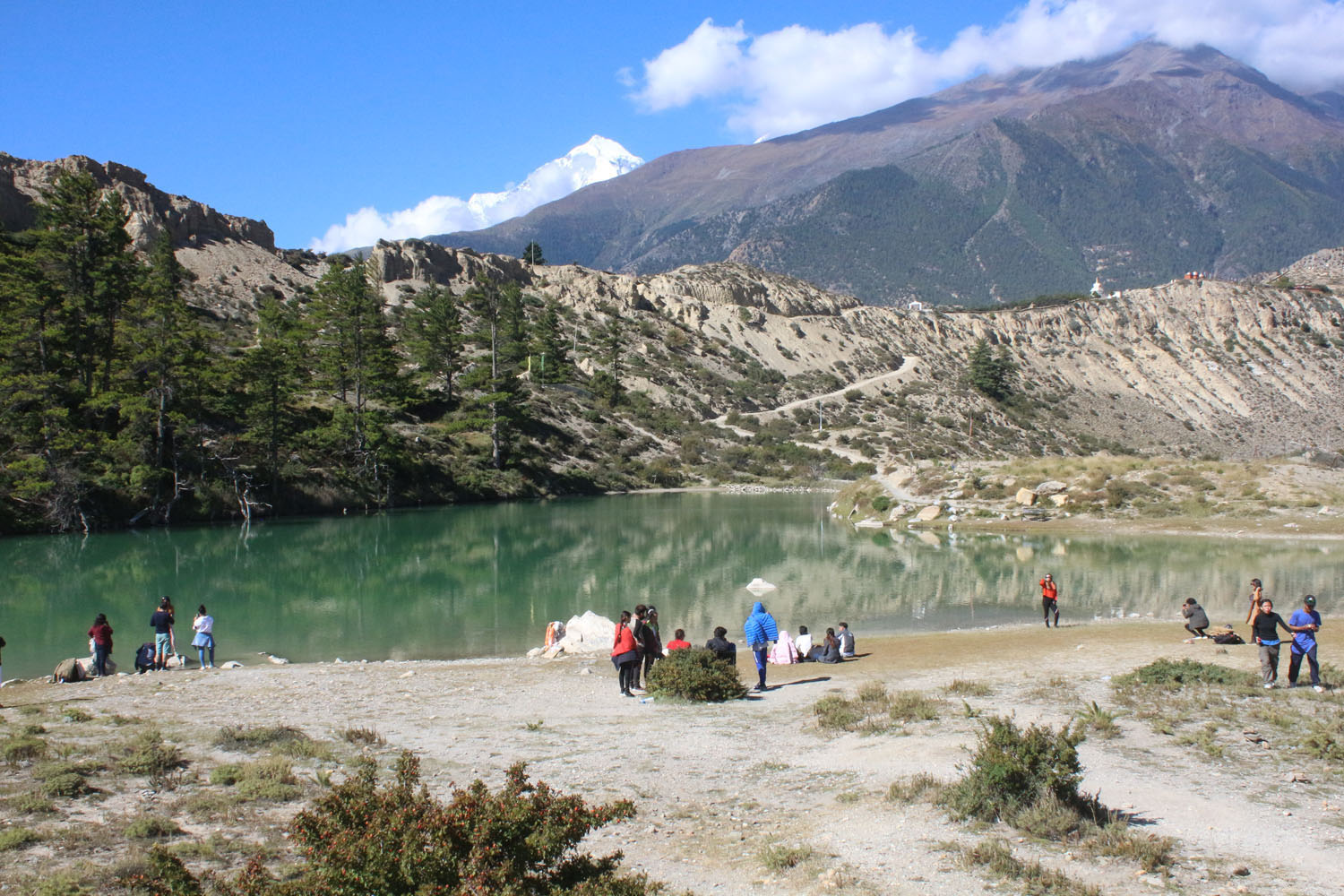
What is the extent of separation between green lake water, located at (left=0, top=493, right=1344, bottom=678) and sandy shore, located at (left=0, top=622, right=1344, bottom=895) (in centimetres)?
442

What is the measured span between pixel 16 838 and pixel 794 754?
7.45 metres

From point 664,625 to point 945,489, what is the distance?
104 ft

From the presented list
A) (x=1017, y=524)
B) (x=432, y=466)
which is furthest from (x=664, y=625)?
(x=432, y=466)

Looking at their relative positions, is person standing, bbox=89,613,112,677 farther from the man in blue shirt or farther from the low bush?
the man in blue shirt

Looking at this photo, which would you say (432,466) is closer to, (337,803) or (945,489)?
(945,489)

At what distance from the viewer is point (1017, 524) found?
43.1m

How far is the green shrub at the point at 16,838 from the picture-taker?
6.99 meters

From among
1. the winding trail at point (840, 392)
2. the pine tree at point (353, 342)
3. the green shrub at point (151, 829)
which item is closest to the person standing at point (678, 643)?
the green shrub at point (151, 829)

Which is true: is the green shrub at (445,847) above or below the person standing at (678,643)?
above

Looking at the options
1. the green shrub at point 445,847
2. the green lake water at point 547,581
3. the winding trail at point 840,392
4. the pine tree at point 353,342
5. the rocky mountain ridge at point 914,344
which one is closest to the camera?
the green shrub at point 445,847

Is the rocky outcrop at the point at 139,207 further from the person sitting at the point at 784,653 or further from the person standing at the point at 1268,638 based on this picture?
the person standing at the point at 1268,638

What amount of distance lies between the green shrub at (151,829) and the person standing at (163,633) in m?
11.7

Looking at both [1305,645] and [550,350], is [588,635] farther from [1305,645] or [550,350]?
[550,350]

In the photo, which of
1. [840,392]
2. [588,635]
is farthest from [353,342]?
[840,392]
